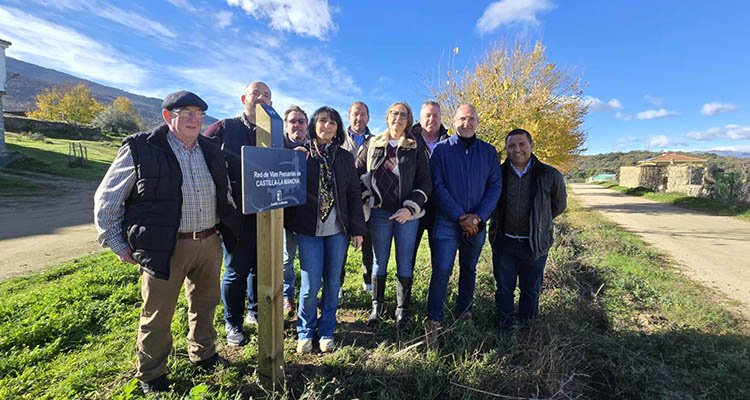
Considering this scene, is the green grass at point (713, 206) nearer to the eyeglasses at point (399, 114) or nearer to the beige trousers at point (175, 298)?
the eyeglasses at point (399, 114)

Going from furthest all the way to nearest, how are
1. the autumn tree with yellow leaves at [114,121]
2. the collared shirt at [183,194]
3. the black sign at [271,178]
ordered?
1. the autumn tree with yellow leaves at [114,121]
2. the collared shirt at [183,194]
3. the black sign at [271,178]

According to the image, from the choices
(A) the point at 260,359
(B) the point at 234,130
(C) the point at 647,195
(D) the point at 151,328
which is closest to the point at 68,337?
(D) the point at 151,328

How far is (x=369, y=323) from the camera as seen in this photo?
3.59 m

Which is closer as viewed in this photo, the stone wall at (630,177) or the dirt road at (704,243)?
the dirt road at (704,243)

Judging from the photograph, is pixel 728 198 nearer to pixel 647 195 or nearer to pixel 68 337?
pixel 647 195

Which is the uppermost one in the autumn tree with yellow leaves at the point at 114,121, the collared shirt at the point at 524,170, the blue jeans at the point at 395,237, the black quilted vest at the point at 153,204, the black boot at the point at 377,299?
the autumn tree with yellow leaves at the point at 114,121

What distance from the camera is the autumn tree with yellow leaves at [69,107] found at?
53.2 m

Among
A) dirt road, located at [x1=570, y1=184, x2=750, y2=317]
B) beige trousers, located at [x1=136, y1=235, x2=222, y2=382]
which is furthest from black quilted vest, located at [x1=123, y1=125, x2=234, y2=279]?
dirt road, located at [x1=570, y1=184, x2=750, y2=317]

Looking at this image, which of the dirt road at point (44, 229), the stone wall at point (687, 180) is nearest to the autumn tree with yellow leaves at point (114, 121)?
the dirt road at point (44, 229)

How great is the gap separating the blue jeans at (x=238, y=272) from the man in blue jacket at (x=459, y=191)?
5.60ft

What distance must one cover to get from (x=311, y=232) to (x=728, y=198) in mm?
19534

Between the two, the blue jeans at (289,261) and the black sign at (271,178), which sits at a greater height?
the black sign at (271,178)

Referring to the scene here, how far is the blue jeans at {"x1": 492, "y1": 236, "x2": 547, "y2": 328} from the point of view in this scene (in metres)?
3.29

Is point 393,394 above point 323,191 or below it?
below
